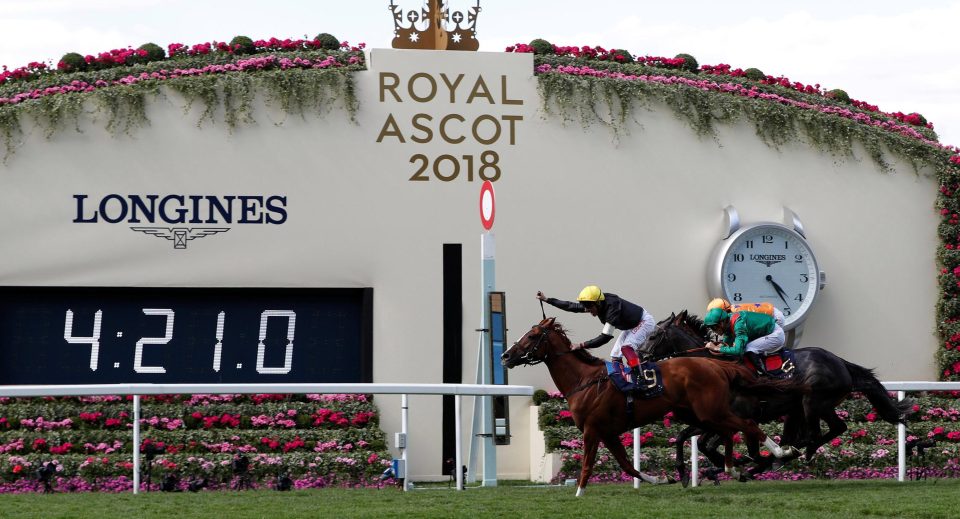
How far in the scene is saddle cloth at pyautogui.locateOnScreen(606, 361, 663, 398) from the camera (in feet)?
32.8

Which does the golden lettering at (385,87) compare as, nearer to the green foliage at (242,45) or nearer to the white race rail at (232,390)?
the green foliage at (242,45)

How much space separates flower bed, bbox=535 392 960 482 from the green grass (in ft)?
6.40

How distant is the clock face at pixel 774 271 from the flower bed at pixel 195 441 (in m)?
4.13

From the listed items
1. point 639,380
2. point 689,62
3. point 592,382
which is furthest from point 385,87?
point 639,380

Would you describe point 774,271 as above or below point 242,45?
A: below

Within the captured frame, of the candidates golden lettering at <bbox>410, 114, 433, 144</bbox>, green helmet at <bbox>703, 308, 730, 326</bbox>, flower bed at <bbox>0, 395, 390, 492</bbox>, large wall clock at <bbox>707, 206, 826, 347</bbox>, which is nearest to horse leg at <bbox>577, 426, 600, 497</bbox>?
green helmet at <bbox>703, 308, 730, 326</bbox>

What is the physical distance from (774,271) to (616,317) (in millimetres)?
4550

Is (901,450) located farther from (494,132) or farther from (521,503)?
(494,132)

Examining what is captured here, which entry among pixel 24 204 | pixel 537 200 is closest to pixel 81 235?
pixel 24 204

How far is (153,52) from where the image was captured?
15148 mm

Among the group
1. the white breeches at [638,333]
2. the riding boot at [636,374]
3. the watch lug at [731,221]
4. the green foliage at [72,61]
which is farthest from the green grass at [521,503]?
the green foliage at [72,61]

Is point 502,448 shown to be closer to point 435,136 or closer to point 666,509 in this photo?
point 435,136

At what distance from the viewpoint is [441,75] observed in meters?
14.4

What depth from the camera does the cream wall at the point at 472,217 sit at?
1388cm
